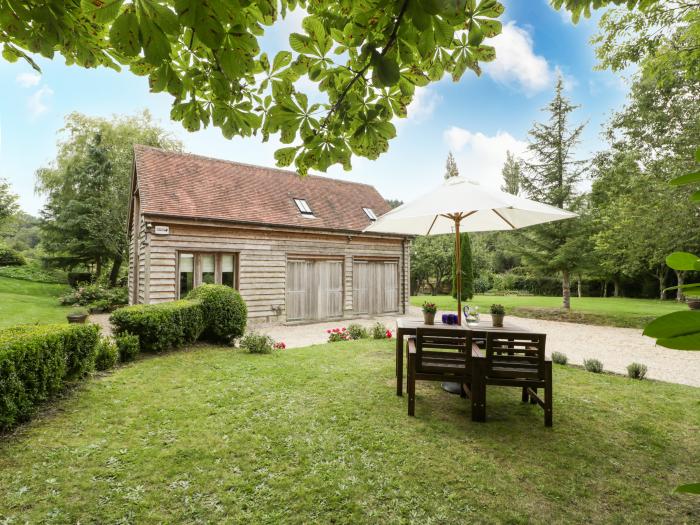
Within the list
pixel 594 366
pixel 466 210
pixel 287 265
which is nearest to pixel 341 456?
pixel 466 210

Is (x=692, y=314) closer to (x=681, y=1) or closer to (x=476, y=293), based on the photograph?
(x=681, y=1)

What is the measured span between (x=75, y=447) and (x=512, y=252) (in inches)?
661

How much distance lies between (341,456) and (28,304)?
743 inches

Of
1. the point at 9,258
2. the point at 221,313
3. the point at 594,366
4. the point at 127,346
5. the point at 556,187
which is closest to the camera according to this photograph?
the point at 127,346

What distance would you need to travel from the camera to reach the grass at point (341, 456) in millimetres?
2549

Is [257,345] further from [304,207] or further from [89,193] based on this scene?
[89,193]

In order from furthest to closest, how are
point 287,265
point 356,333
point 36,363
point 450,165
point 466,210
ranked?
point 450,165 < point 287,265 < point 356,333 < point 466,210 < point 36,363

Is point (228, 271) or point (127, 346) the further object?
point (228, 271)

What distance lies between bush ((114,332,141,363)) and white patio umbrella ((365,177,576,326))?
454 centimetres

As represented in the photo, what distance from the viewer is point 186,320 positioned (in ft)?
23.2

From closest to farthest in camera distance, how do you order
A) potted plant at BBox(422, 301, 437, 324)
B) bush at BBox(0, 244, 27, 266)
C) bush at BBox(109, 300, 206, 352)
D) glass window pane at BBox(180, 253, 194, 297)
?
potted plant at BBox(422, 301, 437, 324) → bush at BBox(109, 300, 206, 352) → glass window pane at BBox(180, 253, 194, 297) → bush at BBox(0, 244, 27, 266)

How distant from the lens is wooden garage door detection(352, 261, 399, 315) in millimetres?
13523

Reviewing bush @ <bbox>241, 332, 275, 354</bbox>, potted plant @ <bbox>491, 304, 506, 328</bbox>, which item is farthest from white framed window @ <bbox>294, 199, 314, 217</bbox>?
potted plant @ <bbox>491, 304, 506, 328</bbox>

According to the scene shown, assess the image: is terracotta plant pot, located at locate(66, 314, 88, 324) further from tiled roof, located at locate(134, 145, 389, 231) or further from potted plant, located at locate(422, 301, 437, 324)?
potted plant, located at locate(422, 301, 437, 324)
